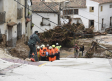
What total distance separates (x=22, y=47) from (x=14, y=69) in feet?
33.8

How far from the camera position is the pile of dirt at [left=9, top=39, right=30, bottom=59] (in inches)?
643

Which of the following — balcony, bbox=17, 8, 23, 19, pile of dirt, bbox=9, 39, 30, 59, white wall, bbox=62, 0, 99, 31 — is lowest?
pile of dirt, bbox=9, 39, 30, 59

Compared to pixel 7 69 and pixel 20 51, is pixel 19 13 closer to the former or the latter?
pixel 20 51

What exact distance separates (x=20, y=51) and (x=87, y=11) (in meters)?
22.3

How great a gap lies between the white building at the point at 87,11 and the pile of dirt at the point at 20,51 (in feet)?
62.1

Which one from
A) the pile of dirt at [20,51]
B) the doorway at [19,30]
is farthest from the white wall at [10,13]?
the doorway at [19,30]

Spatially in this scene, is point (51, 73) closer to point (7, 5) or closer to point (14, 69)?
point (14, 69)

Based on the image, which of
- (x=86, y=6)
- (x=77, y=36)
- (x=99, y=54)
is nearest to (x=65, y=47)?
(x=77, y=36)

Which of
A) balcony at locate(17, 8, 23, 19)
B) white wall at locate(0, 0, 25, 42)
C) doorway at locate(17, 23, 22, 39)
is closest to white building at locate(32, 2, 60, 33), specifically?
doorway at locate(17, 23, 22, 39)

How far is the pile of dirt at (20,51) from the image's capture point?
1632 cm

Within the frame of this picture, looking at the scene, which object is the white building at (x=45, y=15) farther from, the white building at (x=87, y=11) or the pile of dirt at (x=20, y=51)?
the pile of dirt at (x=20, y=51)

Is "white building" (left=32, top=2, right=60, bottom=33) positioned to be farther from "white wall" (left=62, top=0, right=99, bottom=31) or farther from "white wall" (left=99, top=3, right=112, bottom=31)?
"white wall" (left=99, top=3, right=112, bottom=31)

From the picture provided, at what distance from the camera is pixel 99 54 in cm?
1631

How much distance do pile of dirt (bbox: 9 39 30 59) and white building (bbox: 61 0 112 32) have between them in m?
18.9
